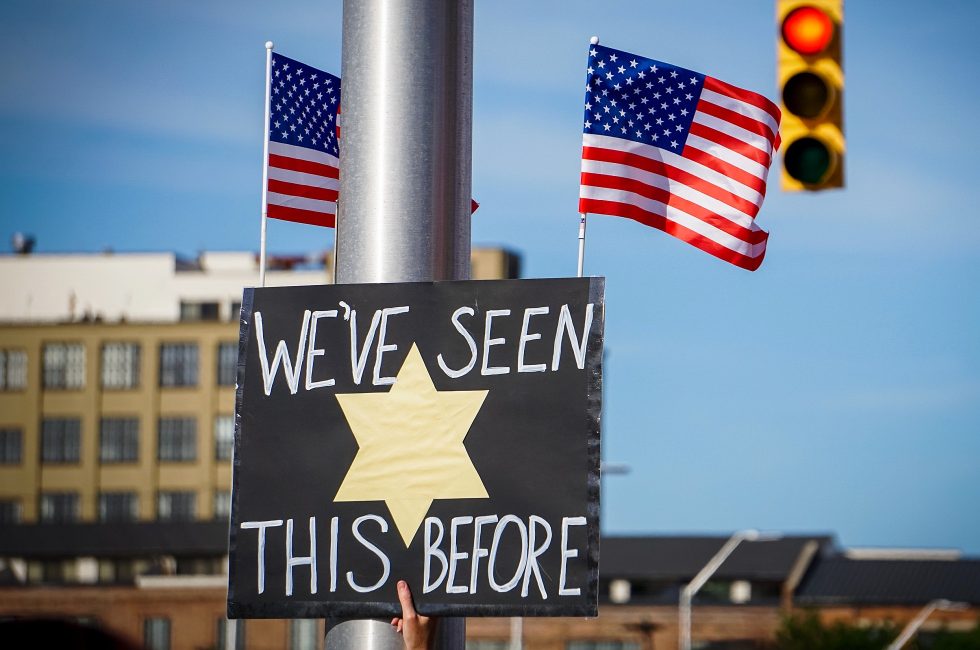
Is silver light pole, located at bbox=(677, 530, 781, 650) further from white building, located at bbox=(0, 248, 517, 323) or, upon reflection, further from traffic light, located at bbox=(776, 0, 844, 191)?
traffic light, located at bbox=(776, 0, 844, 191)

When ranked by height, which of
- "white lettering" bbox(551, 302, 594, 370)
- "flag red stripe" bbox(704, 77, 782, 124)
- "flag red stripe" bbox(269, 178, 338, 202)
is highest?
"flag red stripe" bbox(704, 77, 782, 124)

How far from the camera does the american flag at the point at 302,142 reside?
9.38m

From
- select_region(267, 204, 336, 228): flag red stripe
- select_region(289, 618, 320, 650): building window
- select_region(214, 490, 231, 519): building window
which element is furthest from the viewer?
select_region(214, 490, 231, 519): building window

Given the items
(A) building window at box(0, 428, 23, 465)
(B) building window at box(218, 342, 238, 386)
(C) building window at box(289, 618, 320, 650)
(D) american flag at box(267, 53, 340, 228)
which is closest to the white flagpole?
(D) american flag at box(267, 53, 340, 228)

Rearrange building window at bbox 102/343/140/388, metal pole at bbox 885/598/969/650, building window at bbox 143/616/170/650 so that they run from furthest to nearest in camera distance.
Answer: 1. building window at bbox 102/343/140/388
2. building window at bbox 143/616/170/650
3. metal pole at bbox 885/598/969/650

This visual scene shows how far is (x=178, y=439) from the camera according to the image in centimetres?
10356

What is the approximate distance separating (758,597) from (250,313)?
84.5m

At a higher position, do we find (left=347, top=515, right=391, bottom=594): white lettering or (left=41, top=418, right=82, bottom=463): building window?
(left=347, top=515, right=391, bottom=594): white lettering

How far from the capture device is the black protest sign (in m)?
6.14

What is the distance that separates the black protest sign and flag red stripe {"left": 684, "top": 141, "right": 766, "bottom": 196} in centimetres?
305

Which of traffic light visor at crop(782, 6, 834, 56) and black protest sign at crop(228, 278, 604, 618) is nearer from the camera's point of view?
black protest sign at crop(228, 278, 604, 618)

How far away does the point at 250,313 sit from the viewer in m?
6.62

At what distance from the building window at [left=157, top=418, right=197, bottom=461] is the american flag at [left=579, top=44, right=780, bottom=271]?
9674 cm

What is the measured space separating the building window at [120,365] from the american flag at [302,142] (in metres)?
96.5
